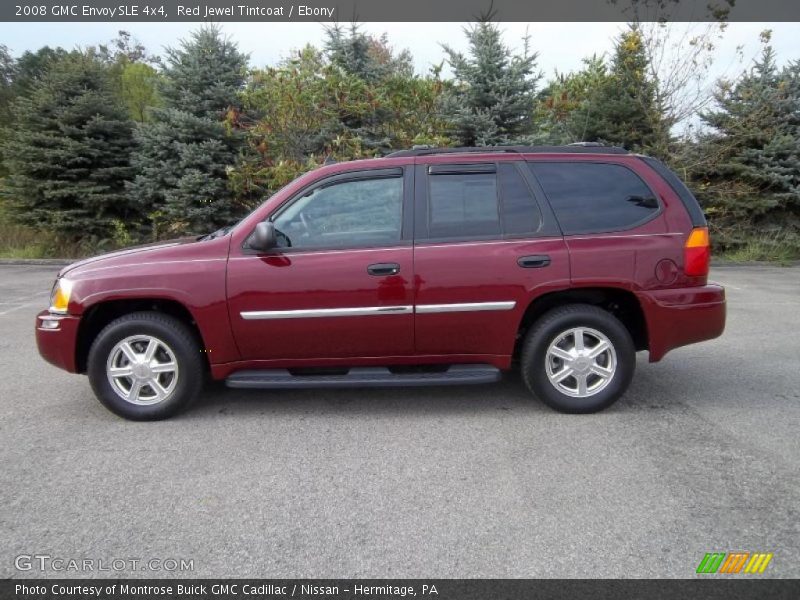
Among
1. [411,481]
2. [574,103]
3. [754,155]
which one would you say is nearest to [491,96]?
[574,103]

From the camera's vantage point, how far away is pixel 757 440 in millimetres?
3906

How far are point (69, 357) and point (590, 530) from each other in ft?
11.6

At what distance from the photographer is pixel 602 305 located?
4.64 m

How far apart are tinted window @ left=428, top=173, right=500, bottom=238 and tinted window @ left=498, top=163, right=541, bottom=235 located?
6 centimetres

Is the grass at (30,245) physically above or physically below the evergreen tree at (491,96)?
below

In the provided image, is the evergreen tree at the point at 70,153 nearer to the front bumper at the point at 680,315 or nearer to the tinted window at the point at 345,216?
the tinted window at the point at 345,216

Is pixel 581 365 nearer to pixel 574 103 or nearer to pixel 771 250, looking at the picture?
pixel 574 103

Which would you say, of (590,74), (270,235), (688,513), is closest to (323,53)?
(590,74)

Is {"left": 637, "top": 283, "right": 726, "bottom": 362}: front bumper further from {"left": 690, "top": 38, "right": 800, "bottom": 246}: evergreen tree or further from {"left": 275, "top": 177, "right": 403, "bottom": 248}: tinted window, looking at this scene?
{"left": 690, "top": 38, "right": 800, "bottom": 246}: evergreen tree

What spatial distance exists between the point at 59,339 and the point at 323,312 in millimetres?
1842

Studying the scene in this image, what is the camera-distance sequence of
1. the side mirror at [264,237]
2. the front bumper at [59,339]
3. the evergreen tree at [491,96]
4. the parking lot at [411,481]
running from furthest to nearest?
the evergreen tree at [491,96] → the front bumper at [59,339] → the side mirror at [264,237] → the parking lot at [411,481]

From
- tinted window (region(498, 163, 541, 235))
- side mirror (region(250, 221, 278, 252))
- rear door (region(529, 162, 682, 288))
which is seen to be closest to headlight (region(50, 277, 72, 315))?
side mirror (region(250, 221, 278, 252))

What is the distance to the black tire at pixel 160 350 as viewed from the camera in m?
4.25

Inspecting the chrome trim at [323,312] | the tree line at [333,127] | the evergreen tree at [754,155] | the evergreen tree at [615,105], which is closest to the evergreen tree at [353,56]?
the tree line at [333,127]
